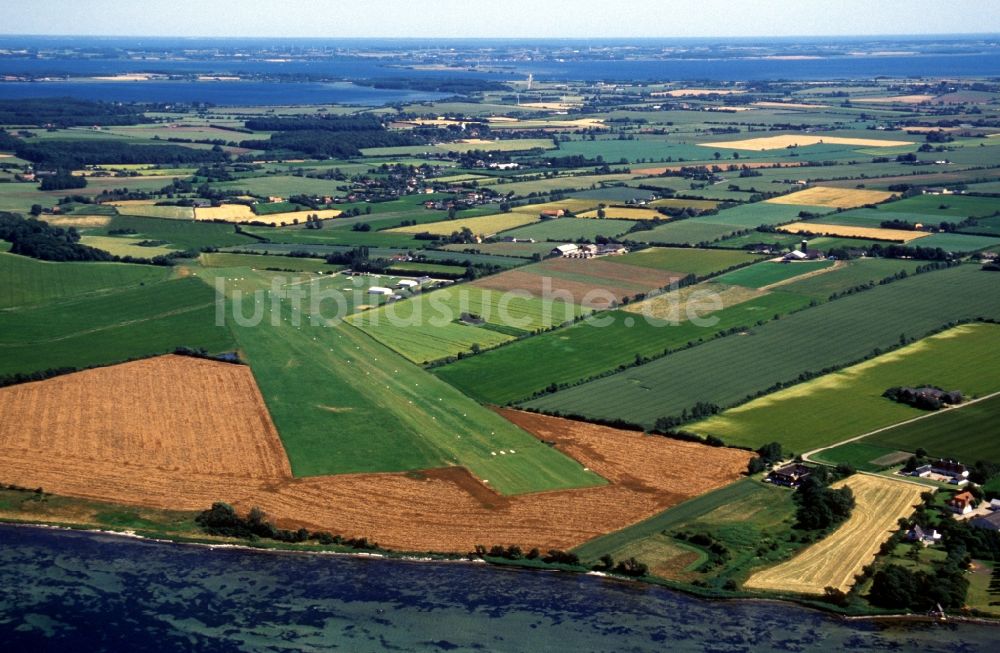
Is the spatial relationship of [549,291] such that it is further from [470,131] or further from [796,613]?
[470,131]

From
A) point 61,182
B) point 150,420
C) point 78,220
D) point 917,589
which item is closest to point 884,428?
point 917,589

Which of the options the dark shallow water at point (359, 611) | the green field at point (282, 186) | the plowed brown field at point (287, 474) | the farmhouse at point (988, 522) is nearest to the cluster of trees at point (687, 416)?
the plowed brown field at point (287, 474)

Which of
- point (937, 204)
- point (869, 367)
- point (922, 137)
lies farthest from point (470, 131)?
point (869, 367)

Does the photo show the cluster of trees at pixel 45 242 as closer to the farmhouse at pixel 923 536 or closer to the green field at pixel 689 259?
the green field at pixel 689 259

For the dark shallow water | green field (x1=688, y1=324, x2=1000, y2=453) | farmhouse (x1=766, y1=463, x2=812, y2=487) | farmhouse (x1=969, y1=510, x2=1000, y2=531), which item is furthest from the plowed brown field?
farmhouse (x1=969, y1=510, x2=1000, y2=531)

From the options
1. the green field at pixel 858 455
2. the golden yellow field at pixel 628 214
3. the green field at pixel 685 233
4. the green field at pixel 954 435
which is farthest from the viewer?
the golden yellow field at pixel 628 214

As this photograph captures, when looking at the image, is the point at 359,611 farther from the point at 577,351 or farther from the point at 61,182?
the point at 61,182

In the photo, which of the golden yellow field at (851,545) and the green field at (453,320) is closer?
the golden yellow field at (851,545)

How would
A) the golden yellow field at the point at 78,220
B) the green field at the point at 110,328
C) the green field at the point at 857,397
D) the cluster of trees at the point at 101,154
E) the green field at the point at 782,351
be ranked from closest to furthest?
the green field at the point at 857,397, the green field at the point at 782,351, the green field at the point at 110,328, the golden yellow field at the point at 78,220, the cluster of trees at the point at 101,154
